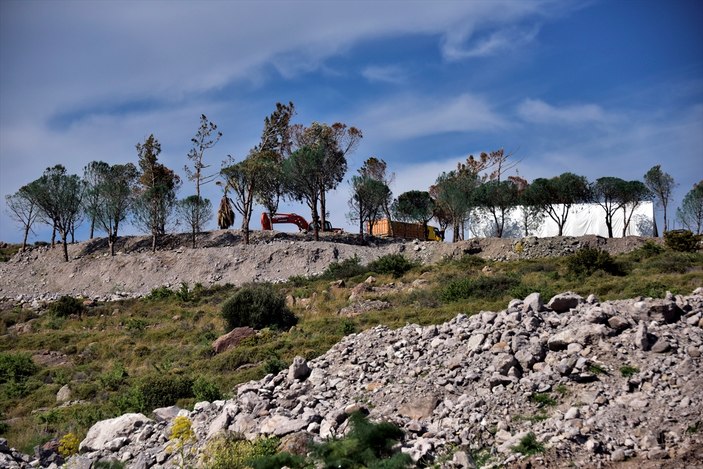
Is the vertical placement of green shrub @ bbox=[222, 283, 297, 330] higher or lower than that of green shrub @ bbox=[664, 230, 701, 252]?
lower

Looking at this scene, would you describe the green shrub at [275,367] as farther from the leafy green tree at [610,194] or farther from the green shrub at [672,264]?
the leafy green tree at [610,194]

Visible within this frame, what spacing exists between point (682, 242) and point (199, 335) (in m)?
23.0

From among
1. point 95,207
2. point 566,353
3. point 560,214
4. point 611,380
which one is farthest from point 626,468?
point 95,207

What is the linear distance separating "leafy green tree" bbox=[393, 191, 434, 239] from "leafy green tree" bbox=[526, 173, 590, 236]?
12062 mm

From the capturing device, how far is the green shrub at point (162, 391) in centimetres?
1504

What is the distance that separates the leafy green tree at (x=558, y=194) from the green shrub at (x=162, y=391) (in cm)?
3795

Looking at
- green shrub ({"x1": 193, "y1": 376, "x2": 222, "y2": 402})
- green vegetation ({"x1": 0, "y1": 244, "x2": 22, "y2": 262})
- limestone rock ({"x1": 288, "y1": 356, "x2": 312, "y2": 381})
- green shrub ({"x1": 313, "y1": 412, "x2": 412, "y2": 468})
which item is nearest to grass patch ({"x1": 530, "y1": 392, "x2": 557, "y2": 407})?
green shrub ({"x1": 313, "y1": 412, "x2": 412, "y2": 468})

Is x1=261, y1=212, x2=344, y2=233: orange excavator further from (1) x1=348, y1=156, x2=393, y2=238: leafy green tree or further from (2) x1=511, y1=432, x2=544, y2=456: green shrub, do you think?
(2) x1=511, y1=432, x2=544, y2=456: green shrub

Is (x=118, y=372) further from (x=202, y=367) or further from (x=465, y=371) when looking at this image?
(x=465, y=371)

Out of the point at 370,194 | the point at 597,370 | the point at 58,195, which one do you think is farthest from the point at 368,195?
the point at 597,370

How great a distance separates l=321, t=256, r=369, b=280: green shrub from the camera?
3559 centimetres

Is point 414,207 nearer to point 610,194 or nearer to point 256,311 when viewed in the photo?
point 610,194

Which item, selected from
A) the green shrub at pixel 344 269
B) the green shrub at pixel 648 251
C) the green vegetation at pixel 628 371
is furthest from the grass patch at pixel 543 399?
the green shrub at pixel 344 269

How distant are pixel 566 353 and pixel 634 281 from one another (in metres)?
11.0
